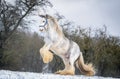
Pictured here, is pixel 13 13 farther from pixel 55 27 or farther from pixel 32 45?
pixel 55 27

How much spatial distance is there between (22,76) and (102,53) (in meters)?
23.8

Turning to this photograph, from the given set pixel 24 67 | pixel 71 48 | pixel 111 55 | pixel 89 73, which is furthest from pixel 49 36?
pixel 111 55

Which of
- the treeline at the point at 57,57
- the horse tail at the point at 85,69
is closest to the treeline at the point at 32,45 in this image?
the treeline at the point at 57,57

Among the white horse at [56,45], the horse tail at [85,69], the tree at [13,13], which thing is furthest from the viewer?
the tree at [13,13]

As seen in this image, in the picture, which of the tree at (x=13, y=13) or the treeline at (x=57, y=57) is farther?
the treeline at (x=57, y=57)

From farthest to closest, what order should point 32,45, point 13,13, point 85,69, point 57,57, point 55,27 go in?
point 32,45 → point 57,57 → point 13,13 → point 85,69 → point 55,27

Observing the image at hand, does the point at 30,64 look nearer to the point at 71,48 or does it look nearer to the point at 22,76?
the point at 71,48

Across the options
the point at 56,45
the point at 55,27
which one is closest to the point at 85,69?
the point at 56,45

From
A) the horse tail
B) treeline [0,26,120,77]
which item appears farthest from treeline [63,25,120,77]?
the horse tail

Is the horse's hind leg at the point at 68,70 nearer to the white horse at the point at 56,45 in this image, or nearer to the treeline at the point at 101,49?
the white horse at the point at 56,45

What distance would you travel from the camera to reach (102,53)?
93.2ft

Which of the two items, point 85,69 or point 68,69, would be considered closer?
point 68,69

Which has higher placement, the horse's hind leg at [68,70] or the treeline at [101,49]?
the horse's hind leg at [68,70]

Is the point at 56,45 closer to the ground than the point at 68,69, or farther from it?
farther from it
